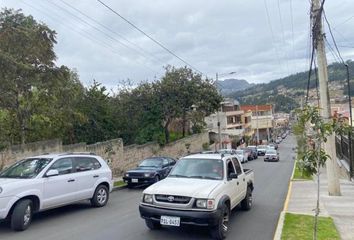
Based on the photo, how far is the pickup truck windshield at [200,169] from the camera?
9.18m

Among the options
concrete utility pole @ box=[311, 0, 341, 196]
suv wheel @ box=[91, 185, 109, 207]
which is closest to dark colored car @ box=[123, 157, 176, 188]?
suv wheel @ box=[91, 185, 109, 207]

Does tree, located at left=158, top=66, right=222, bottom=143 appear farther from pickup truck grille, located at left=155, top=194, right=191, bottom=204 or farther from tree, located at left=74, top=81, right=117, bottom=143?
pickup truck grille, located at left=155, top=194, right=191, bottom=204

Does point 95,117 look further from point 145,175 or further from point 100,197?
point 100,197

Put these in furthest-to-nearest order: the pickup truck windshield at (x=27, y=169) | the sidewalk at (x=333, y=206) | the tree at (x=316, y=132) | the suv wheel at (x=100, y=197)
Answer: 1. the suv wheel at (x=100, y=197)
2. the pickup truck windshield at (x=27, y=169)
3. the sidewalk at (x=333, y=206)
4. the tree at (x=316, y=132)

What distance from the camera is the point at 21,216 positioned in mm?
8891

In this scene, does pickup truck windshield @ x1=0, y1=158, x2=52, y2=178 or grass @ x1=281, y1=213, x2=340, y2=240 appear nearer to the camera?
grass @ x1=281, y1=213, x2=340, y2=240

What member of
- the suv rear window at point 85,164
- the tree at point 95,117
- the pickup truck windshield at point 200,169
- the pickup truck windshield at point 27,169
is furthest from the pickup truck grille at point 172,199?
the tree at point 95,117

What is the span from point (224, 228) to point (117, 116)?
889 inches

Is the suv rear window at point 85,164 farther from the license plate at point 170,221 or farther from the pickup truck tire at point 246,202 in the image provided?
the pickup truck tire at point 246,202

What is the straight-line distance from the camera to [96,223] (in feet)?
32.0

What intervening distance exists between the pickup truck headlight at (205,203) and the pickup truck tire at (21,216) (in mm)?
4121

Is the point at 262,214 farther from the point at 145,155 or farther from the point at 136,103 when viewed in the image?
the point at 136,103

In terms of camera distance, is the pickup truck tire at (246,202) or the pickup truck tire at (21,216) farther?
the pickup truck tire at (246,202)

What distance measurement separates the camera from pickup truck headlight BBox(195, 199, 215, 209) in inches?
306
